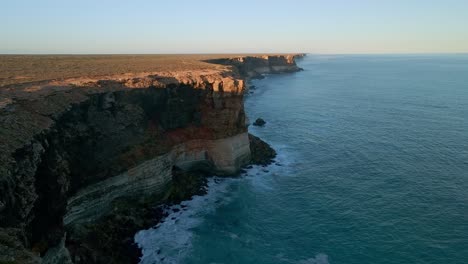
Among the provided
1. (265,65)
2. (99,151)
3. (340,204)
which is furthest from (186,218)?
(265,65)

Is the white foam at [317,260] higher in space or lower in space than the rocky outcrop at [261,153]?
lower

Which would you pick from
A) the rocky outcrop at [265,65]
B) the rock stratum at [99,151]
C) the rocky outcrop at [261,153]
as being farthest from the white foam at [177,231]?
the rocky outcrop at [265,65]

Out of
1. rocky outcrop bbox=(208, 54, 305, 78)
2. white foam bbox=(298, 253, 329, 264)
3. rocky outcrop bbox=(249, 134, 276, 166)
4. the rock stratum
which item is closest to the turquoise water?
white foam bbox=(298, 253, 329, 264)

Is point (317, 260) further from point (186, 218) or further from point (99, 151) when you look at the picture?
point (99, 151)

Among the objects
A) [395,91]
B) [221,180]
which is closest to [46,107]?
[221,180]

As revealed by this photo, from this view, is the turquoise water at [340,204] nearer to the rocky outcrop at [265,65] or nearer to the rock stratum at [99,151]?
the rock stratum at [99,151]

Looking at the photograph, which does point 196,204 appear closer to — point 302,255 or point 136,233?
point 136,233
